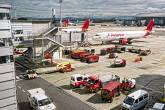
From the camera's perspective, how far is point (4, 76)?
21.4 metres

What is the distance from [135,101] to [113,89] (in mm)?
4507

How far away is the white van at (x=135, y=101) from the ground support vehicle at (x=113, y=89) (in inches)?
122

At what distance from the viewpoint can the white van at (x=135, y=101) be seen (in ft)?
97.4

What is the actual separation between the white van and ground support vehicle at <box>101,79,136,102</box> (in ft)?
10.2

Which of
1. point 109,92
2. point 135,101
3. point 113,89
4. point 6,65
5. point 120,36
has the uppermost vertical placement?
point 6,65

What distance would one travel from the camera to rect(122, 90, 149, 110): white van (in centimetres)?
2969

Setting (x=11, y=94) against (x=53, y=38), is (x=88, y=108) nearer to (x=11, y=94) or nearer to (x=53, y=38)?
(x=11, y=94)

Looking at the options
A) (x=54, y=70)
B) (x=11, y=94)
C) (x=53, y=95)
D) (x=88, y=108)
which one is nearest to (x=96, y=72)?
(x=54, y=70)

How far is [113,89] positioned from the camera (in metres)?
34.0

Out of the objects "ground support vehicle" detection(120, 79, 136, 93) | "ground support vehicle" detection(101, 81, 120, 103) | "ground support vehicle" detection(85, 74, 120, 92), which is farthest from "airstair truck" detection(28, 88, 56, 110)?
"ground support vehicle" detection(120, 79, 136, 93)

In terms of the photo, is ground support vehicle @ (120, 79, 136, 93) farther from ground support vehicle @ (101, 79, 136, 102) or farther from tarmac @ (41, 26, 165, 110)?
tarmac @ (41, 26, 165, 110)

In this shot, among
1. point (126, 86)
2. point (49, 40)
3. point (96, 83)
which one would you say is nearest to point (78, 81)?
point (96, 83)

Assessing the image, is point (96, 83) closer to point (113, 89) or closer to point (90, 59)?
point (113, 89)

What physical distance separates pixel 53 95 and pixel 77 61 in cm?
2548
